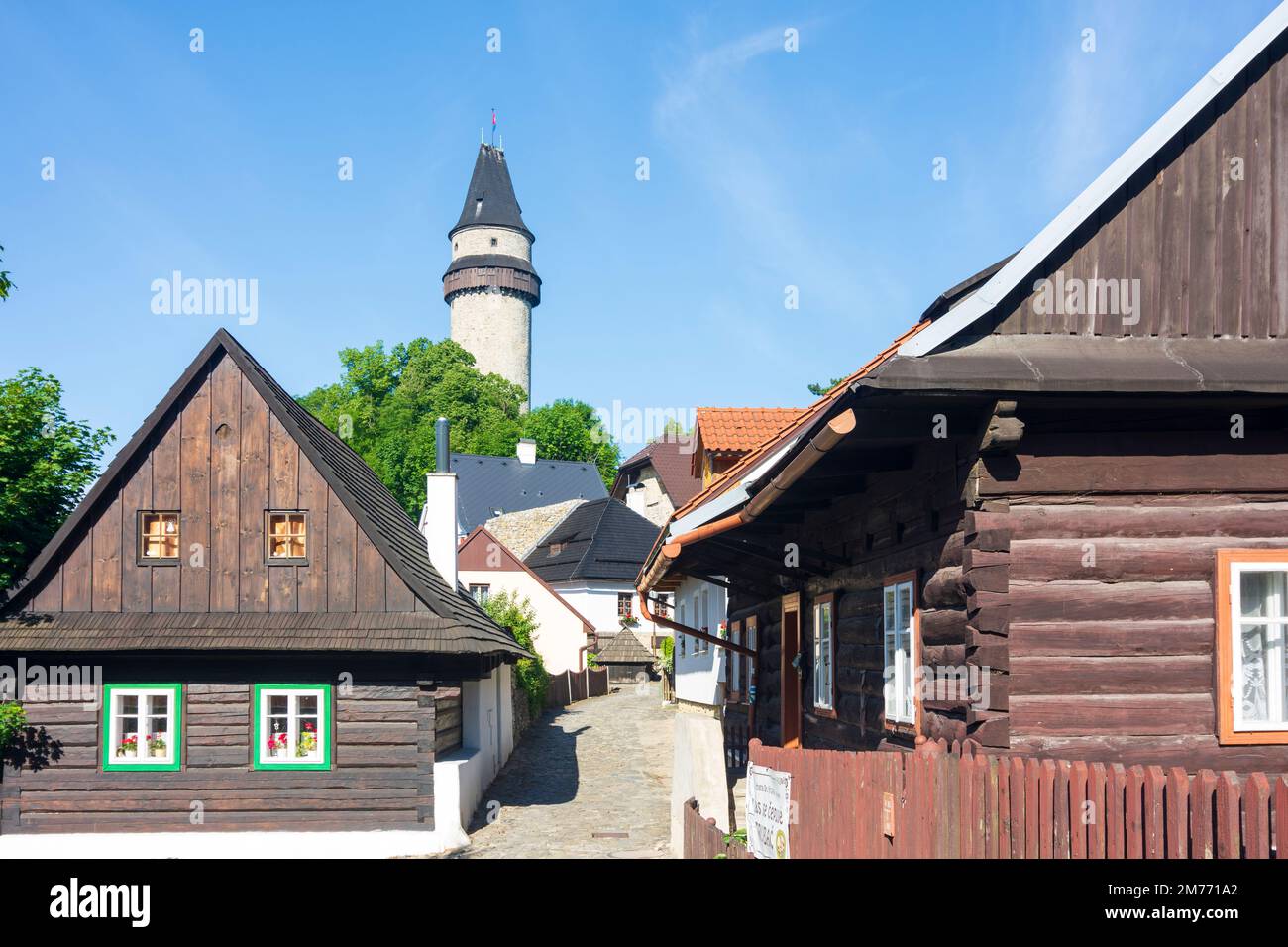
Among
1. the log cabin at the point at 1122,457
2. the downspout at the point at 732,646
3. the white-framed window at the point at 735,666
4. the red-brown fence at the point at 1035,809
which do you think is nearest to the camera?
the red-brown fence at the point at 1035,809

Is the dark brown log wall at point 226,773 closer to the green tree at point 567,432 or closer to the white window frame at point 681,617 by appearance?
the white window frame at point 681,617

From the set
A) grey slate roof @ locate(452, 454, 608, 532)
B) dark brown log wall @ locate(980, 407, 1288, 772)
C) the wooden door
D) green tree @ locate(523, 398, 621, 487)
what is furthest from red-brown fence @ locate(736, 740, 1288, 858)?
green tree @ locate(523, 398, 621, 487)

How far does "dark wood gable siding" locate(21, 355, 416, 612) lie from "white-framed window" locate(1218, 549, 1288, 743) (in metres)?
11.4

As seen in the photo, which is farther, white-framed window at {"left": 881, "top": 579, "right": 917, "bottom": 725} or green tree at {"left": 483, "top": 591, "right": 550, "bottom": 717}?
green tree at {"left": 483, "top": 591, "right": 550, "bottom": 717}

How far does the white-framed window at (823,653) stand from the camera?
12.3m

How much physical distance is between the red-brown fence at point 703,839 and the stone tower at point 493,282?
8550 cm

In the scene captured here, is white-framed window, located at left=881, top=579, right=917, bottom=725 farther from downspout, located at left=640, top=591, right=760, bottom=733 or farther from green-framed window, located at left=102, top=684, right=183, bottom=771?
green-framed window, located at left=102, top=684, right=183, bottom=771

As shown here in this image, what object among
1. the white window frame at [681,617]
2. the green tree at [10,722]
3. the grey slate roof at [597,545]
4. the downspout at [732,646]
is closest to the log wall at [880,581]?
the downspout at [732,646]

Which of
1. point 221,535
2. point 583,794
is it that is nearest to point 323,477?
point 221,535

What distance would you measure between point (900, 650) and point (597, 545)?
41.4 meters

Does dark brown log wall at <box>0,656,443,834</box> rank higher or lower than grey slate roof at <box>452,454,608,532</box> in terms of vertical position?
lower

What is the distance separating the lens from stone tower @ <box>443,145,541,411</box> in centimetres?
9431
